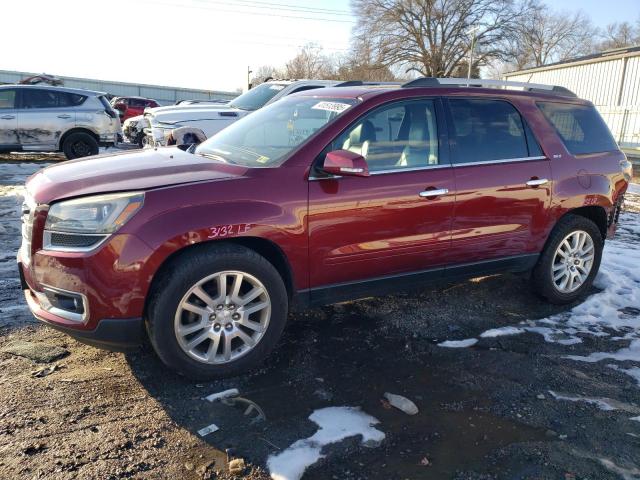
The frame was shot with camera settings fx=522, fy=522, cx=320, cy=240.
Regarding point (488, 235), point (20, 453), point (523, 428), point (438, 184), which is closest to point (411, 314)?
point (488, 235)

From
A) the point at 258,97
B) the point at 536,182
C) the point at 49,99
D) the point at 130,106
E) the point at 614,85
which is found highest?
the point at 614,85

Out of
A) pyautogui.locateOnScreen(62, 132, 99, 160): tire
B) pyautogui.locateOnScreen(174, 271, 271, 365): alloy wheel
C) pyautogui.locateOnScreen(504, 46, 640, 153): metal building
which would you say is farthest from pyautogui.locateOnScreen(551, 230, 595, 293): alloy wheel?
pyautogui.locateOnScreen(504, 46, 640, 153): metal building

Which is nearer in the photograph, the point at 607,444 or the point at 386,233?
the point at 607,444

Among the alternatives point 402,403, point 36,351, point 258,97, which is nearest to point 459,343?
point 402,403

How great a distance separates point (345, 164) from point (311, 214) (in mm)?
387

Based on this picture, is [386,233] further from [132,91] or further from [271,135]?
[132,91]

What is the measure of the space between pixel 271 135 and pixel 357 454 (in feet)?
7.78

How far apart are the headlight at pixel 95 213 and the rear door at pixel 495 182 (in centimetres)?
233

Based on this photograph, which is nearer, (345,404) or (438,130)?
(345,404)

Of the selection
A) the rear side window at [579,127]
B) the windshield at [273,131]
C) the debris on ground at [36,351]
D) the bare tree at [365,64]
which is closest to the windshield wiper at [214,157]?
the windshield at [273,131]

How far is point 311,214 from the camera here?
11.0ft

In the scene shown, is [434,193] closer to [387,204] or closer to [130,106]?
[387,204]

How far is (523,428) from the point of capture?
2895 millimetres

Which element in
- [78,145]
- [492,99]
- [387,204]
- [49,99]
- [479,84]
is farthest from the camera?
[78,145]
